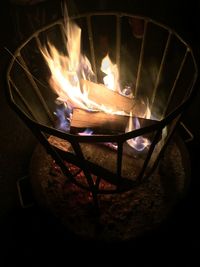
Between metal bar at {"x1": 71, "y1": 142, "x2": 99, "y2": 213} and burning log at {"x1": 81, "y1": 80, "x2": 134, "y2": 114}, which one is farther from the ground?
burning log at {"x1": 81, "y1": 80, "x2": 134, "y2": 114}

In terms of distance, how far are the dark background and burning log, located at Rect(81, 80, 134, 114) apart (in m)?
0.42

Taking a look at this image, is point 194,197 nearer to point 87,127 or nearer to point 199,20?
point 87,127

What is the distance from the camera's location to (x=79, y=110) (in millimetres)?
1504

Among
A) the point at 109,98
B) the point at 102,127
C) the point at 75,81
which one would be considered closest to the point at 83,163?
the point at 102,127

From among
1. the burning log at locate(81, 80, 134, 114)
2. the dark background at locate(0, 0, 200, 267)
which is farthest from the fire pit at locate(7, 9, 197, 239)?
the dark background at locate(0, 0, 200, 267)

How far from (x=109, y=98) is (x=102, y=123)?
25 centimetres

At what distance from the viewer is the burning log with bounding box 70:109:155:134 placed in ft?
4.66

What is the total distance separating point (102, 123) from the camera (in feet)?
4.71

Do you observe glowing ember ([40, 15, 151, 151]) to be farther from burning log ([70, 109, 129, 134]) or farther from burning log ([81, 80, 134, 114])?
burning log ([70, 109, 129, 134])

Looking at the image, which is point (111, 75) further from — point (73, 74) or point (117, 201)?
point (117, 201)

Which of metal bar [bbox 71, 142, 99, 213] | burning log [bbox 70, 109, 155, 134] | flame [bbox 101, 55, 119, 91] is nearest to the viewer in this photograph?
metal bar [bbox 71, 142, 99, 213]

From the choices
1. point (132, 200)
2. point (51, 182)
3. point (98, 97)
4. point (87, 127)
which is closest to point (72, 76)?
point (98, 97)

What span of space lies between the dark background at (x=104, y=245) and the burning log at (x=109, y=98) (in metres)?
0.42

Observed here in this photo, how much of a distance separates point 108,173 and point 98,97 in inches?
16.6
